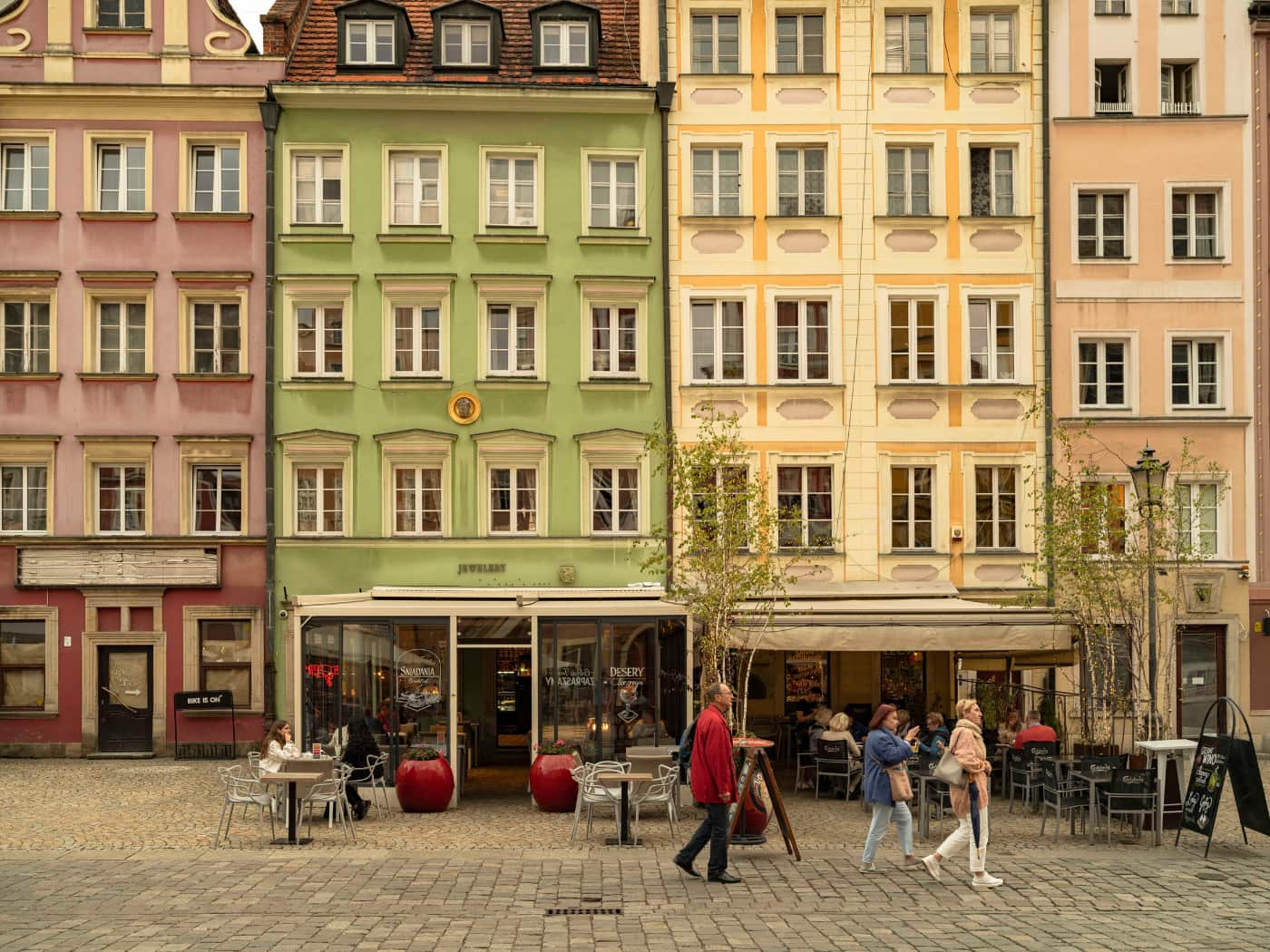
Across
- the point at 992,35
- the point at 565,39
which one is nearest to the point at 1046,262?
the point at 992,35

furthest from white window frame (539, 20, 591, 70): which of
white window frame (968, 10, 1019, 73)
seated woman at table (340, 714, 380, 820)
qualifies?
seated woman at table (340, 714, 380, 820)

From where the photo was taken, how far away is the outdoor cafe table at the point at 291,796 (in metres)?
17.3

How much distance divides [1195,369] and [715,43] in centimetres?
1166

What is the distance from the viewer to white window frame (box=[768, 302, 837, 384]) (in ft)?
97.6

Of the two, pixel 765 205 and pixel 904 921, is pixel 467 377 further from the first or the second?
pixel 904 921

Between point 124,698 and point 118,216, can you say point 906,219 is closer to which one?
point 118,216

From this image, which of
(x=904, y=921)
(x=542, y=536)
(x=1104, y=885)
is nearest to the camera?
(x=904, y=921)

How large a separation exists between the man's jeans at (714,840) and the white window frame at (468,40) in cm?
2013

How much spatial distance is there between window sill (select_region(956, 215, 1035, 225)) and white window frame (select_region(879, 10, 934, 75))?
309 centimetres

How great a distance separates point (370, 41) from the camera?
1214 inches

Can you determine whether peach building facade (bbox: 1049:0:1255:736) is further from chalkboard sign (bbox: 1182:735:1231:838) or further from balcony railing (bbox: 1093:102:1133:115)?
chalkboard sign (bbox: 1182:735:1231:838)

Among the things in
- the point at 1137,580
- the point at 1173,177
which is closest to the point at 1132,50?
the point at 1173,177

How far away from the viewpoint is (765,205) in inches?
1175

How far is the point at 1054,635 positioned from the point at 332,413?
1490 cm
